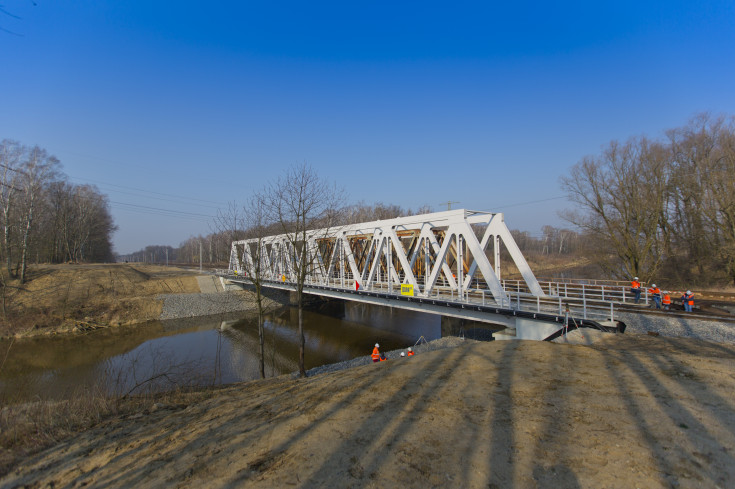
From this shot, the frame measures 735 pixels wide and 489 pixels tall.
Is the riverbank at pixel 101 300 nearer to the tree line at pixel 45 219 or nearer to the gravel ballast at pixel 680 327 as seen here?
the tree line at pixel 45 219

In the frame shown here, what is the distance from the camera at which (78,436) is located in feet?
21.3

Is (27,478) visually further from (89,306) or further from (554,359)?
(89,306)

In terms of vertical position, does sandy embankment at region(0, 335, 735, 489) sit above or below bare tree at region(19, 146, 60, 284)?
below

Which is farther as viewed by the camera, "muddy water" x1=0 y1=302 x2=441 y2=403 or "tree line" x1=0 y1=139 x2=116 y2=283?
"tree line" x1=0 y1=139 x2=116 y2=283

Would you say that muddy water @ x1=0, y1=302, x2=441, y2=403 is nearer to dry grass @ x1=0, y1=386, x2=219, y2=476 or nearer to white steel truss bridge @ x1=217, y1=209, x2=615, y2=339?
dry grass @ x1=0, y1=386, x2=219, y2=476

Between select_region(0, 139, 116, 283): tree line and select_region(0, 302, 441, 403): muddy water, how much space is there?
31.7 feet

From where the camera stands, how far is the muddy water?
1645 centimetres

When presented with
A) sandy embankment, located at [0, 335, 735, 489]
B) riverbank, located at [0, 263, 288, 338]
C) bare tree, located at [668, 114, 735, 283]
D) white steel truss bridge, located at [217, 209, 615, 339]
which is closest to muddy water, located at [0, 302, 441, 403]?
riverbank, located at [0, 263, 288, 338]

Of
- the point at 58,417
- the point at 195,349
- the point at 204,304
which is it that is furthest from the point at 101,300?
the point at 58,417

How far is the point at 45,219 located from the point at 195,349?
43.9 metres

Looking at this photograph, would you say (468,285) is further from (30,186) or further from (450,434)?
(30,186)

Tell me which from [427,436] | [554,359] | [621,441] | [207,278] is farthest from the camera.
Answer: [207,278]

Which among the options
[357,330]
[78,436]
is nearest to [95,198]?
[357,330]

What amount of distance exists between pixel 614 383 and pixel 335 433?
524 centimetres
